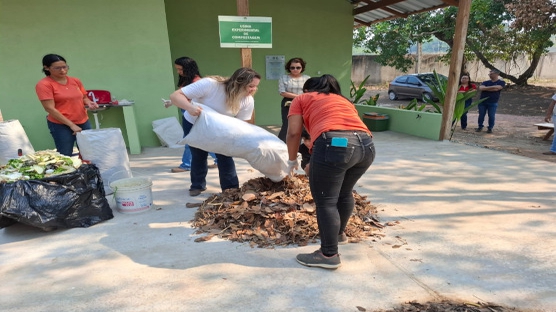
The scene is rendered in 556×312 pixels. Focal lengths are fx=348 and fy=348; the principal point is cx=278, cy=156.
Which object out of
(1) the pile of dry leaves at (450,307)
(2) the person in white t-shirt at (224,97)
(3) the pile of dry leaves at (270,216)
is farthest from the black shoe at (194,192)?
(1) the pile of dry leaves at (450,307)

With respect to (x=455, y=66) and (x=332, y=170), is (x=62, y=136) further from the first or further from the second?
(x=455, y=66)

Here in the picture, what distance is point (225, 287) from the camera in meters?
2.22

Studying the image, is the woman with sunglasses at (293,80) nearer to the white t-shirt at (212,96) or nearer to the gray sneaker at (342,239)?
the white t-shirt at (212,96)

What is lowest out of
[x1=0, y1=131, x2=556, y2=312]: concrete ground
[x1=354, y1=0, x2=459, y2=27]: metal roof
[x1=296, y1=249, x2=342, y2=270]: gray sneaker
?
[x1=0, y1=131, x2=556, y2=312]: concrete ground

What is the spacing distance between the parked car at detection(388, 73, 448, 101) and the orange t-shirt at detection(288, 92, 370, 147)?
14.8m

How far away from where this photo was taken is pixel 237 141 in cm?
323

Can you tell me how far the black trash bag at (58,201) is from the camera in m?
2.79

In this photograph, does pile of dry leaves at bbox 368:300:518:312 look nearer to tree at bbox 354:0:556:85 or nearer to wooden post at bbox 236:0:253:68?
wooden post at bbox 236:0:253:68

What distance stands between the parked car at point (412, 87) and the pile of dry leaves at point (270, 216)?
14.1m

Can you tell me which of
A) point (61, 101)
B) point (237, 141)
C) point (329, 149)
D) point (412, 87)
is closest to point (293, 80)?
point (237, 141)

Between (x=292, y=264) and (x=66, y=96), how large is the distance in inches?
121

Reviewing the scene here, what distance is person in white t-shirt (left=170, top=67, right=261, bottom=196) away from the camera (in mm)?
3215

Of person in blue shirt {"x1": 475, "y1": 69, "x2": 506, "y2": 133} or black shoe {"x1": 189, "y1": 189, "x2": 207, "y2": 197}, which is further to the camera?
person in blue shirt {"x1": 475, "y1": 69, "x2": 506, "y2": 133}

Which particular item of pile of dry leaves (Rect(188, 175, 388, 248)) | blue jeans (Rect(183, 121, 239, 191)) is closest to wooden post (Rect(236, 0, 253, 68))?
blue jeans (Rect(183, 121, 239, 191))
